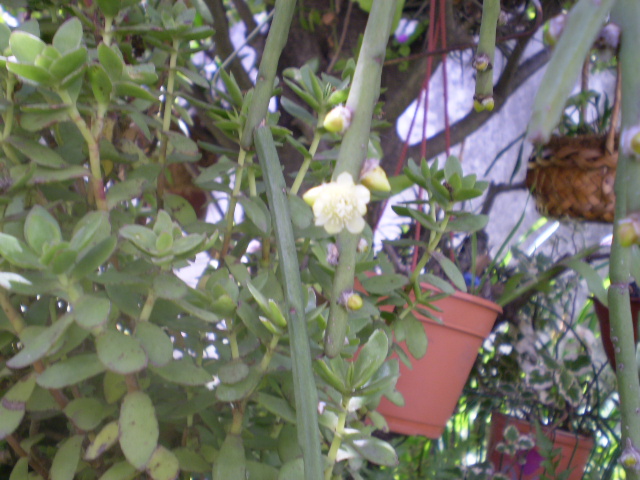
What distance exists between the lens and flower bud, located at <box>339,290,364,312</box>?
277 millimetres

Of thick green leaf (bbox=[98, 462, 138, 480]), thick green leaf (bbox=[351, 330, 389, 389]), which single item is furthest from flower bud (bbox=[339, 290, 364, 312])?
thick green leaf (bbox=[98, 462, 138, 480])

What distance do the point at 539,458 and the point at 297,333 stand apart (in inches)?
32.7

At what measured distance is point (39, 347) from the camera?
0.32 meters

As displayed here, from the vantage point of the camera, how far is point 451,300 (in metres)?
0.75

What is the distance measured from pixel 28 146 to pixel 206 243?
0.15m

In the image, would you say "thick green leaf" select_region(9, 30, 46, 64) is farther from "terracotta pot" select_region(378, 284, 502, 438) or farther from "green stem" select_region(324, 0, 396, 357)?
"terracotta pot" select_region(378, 284, 502, 438)

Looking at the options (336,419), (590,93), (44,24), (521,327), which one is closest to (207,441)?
(336,419)

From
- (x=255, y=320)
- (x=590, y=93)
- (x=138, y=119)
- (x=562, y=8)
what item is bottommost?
(x=255, y=320)

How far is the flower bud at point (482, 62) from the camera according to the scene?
14.0 inches

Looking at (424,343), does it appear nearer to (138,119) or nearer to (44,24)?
(138,119)

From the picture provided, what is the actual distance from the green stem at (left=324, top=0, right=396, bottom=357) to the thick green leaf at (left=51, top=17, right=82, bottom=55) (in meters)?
0.20

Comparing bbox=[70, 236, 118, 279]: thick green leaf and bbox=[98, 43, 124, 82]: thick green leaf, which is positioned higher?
bbox=[98, 43, 124, 82]: thick green leaf

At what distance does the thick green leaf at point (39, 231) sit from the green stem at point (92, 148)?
0.07m

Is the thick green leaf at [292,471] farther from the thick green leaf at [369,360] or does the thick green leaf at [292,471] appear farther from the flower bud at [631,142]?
the flower bud at [631,142]
